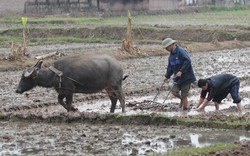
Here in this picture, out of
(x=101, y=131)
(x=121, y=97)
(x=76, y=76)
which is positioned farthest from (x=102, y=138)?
(x=121, y=97)

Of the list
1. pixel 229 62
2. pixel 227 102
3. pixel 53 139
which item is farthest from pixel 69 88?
pixel 229 62

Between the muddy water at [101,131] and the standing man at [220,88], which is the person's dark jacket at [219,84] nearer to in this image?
the standing man at [220,88]

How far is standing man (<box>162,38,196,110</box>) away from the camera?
11391 millimetres

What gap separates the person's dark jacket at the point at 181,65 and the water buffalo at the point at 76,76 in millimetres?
1065

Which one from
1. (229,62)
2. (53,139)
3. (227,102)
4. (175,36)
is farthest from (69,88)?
(175,36)

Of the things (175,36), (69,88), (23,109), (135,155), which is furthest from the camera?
(175,36)

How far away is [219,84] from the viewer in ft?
36.6

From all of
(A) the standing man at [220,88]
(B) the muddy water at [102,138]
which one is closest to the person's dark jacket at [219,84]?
(A) the standing man at [220,88]

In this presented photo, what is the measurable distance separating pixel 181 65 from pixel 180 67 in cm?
5

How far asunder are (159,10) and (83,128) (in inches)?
1468

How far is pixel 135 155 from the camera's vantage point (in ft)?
25.7

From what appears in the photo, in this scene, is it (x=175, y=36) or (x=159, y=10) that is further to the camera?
(x=159, y=10)

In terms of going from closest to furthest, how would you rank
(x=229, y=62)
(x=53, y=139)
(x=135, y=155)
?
1. (x=135, y=155)
2. (x=53, y=139)
3. (x=229, y=62)

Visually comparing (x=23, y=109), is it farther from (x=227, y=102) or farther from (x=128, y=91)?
(x=227, y=102)
